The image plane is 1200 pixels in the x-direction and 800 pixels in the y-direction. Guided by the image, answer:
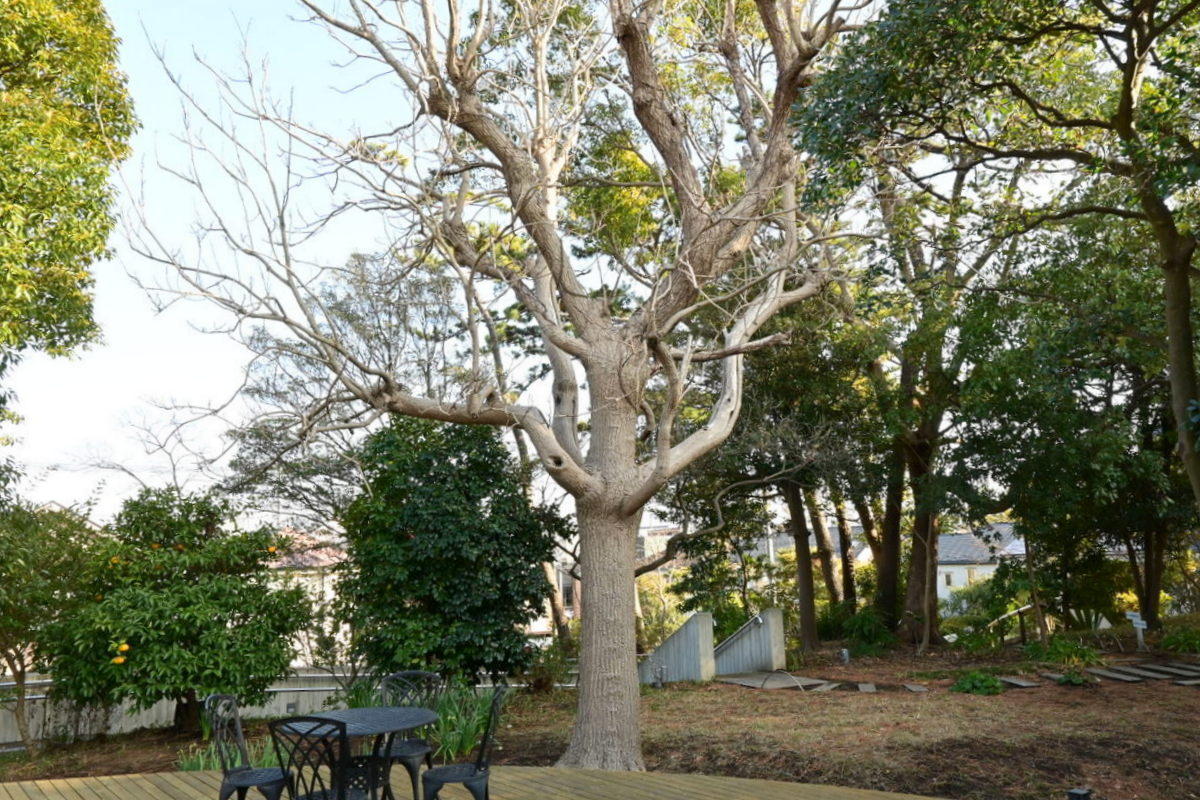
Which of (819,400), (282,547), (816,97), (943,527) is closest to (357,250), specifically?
(282,547)

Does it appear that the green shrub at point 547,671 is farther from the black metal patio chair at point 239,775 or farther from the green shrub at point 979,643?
the black metal patio chair at point 239,775

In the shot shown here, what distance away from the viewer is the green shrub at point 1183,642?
41.4ft

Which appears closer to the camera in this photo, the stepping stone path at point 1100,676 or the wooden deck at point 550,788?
the wooden deck at point 550,788

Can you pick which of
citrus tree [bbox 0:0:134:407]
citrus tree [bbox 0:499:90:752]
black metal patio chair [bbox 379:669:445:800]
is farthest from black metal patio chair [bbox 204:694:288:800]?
citrus tree [bbox 0:0:134:407]

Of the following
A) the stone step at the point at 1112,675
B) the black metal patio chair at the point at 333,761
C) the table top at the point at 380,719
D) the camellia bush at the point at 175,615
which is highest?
the camellia bush at the point at 175,615

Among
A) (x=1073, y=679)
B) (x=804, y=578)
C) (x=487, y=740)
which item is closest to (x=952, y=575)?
(x=804, y=578)

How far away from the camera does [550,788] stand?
20.8 feet

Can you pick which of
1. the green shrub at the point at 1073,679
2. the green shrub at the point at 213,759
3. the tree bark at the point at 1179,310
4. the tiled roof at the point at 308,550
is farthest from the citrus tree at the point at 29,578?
the green shrub at the point at 1073,679

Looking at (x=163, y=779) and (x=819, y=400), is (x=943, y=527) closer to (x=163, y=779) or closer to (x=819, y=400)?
(x=819, y=400)

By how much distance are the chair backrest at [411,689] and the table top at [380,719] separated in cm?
110

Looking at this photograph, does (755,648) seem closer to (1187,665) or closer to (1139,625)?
(1139,625)

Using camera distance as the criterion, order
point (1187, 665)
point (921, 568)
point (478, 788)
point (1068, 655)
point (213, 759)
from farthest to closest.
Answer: point (921, 568) → point (1068, 655) → point (1187, 665) → point (213, 759) → point (478, 788)

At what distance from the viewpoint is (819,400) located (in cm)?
1434

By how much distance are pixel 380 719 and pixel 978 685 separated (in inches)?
311
